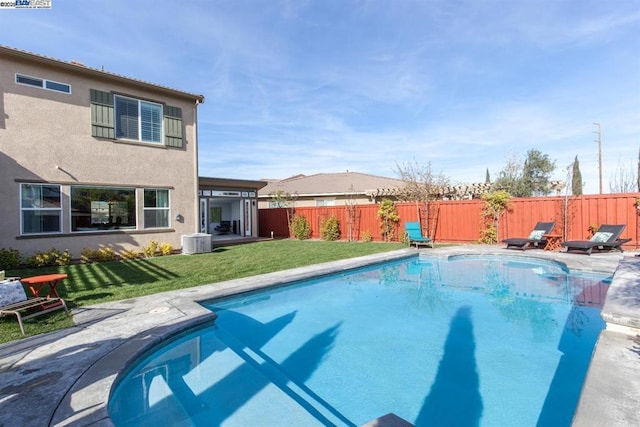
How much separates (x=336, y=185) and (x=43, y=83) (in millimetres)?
20322

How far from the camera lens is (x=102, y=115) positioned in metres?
11.8

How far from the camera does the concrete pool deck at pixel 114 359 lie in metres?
2.67

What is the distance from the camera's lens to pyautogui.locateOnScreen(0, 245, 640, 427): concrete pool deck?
105 inches

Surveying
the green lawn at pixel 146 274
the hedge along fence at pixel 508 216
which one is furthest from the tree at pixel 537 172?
the green lawn at pixel 146 274

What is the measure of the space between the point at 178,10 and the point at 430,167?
44.5ft

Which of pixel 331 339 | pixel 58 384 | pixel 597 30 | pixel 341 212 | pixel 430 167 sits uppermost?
pixel 597 30

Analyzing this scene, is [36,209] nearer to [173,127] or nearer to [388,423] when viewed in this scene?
[173,127]

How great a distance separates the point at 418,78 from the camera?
15766mm

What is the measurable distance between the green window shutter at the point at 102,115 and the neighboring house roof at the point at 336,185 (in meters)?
14.9

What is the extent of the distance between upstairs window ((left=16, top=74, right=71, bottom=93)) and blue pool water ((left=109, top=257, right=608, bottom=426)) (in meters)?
9.97

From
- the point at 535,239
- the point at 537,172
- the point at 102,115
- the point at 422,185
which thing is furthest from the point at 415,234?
the point at 537,172

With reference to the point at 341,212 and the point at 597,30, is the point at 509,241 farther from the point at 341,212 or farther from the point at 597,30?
the point at 341,212

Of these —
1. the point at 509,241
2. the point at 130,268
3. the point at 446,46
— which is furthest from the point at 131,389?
the point at 446,46

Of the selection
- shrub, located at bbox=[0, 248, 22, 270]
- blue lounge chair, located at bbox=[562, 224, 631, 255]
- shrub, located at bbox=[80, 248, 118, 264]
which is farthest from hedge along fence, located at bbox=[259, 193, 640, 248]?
shrub, located at bbox=[0, 248, 22, 270]
